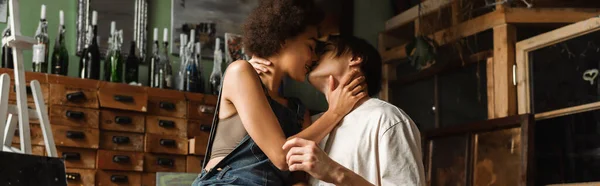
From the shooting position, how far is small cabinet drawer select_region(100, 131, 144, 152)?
4041 millimetres

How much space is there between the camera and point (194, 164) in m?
4.27

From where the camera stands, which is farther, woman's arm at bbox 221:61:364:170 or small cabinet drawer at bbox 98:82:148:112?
small cabinet drawer at bbox 98:82:148:112

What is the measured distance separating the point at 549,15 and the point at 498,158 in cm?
77

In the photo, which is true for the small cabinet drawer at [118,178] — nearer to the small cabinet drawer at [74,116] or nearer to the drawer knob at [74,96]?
the small cabinet drawer at [74,116]

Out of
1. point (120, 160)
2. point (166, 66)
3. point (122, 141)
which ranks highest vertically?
point (166, 66)

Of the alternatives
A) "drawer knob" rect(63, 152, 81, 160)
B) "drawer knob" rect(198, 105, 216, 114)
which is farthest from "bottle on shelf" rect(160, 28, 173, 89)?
"drawer knob" rect(63, 152, 81, 160)

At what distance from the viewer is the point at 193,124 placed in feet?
14.0

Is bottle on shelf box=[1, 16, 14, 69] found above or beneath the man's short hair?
above

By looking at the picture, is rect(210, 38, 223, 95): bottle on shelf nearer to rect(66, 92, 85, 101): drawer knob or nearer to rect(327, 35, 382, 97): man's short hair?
rect(66, 92, 85, 101): drawer knob

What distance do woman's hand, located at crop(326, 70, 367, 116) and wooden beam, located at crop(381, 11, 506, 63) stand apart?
2.27m

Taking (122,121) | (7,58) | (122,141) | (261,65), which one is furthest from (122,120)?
(261,65)

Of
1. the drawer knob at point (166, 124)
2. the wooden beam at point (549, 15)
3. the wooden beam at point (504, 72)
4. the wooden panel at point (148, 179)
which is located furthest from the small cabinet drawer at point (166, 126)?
the wooden beam at point (549, 15)

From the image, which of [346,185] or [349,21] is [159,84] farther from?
[346,185]

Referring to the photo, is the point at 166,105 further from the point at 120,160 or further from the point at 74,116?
the point at 74,116
